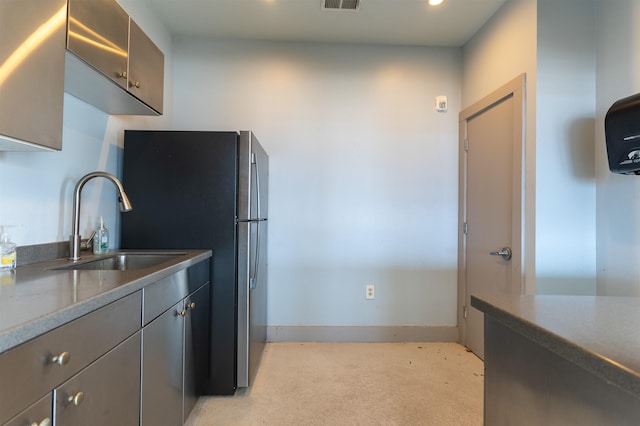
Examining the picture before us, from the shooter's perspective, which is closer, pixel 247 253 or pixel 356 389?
pixel 247 253

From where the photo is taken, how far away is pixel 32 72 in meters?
1.03

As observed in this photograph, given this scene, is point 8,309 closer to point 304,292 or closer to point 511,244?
point 304,292

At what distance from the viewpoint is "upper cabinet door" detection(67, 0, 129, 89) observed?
122cm

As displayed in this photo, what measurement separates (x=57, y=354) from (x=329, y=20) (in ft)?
8.74

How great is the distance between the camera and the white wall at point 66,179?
1349mm

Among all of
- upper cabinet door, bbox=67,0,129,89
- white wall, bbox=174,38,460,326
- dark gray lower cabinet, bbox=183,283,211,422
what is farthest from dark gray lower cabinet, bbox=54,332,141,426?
white wall, bbox=174,38,460,326

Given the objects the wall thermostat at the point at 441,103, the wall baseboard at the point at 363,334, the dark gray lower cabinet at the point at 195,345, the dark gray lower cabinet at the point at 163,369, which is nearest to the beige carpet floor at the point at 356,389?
the wall baseboard at the point at 363,334

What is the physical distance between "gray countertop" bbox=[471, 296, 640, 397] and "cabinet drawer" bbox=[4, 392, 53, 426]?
1.13 m

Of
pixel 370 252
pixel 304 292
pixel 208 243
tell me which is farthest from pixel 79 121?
pixel 370 252

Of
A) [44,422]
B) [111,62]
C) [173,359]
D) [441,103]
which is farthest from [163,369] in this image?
[441,103]

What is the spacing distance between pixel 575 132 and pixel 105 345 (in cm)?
254

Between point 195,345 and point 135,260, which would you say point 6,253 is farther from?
point 195,345

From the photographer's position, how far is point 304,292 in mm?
2834

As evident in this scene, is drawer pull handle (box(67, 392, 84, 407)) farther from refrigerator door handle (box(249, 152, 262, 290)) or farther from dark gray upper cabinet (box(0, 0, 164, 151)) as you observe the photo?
refrigerator door handle (box(249, 152, 262, 290))
